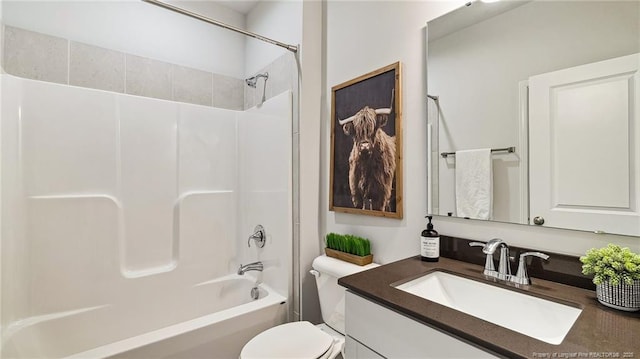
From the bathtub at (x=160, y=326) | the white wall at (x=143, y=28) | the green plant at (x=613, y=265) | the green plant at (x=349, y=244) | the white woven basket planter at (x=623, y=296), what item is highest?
the white wall at (x=143, y=28)

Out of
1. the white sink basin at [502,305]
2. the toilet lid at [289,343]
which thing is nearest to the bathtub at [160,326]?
the toilet lid at [289,343]

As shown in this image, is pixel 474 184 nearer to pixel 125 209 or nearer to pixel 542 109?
pixel 542 109

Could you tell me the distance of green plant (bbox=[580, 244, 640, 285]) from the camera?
71cm

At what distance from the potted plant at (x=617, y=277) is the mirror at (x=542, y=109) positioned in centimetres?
14

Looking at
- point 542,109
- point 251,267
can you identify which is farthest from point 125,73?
point 542,109

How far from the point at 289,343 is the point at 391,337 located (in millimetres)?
669

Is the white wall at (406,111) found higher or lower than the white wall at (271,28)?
lower

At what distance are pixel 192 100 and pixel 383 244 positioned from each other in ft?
5.95

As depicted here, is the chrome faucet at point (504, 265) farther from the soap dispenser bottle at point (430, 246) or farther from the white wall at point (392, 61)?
the white wall at point (392, 61)

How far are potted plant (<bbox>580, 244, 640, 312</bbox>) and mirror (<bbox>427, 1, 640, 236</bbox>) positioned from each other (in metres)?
0.14

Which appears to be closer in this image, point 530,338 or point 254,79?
point 530,338

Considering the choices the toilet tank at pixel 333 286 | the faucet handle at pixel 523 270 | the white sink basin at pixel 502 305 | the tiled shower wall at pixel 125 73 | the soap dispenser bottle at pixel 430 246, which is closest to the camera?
the white sink basin at pixel 502 305

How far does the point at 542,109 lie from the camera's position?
0.97 metres

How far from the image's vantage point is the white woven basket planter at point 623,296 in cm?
71
